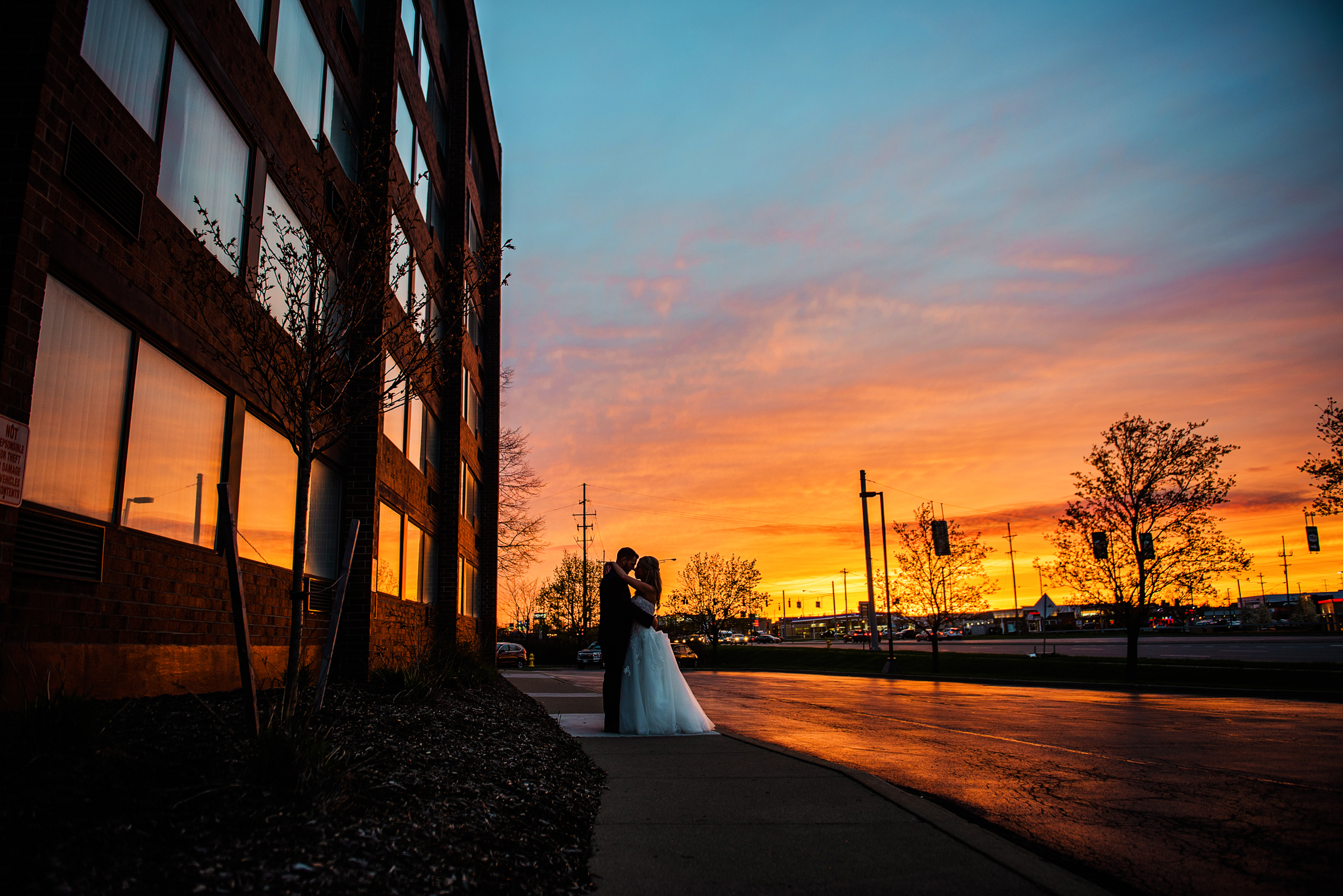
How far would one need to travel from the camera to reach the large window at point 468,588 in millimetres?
22125

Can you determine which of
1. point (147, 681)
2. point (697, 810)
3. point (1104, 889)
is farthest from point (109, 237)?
point (1104, 889)

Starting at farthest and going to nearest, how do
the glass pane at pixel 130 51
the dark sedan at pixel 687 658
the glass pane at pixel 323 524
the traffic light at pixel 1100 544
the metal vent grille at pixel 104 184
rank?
the dark sedan at pixel 687 658 < the traffic light at pixel 1100 544 < the glass pane at pixel 323 524 < the glass pane at pixel 130 51 < the metal vent grille at pixel 104 184

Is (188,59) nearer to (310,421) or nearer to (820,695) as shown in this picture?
(310,421)

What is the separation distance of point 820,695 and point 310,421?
48.9ft

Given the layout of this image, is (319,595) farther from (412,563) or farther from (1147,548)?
(1147,548)

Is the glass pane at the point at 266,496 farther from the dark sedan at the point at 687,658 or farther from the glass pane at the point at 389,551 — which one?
the dark sedan at the point at 687,658

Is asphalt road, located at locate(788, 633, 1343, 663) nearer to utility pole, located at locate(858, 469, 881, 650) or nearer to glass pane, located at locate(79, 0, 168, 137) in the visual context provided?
utility pole, located at locate(858, 469, 881, 650)

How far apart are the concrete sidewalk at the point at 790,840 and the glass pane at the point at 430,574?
1360 cm

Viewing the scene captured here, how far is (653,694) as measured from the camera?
32.2ft

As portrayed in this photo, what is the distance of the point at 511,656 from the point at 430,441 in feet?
95.1

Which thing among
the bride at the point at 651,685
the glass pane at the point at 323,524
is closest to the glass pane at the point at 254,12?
the glass pane at the point at 323,524

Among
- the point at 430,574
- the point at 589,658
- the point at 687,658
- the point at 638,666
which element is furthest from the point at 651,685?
the point at 589,658

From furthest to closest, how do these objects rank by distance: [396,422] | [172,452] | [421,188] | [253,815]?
[421,188] → [396,422] → [172,452] → [253,815]

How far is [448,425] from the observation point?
21.9 metres
